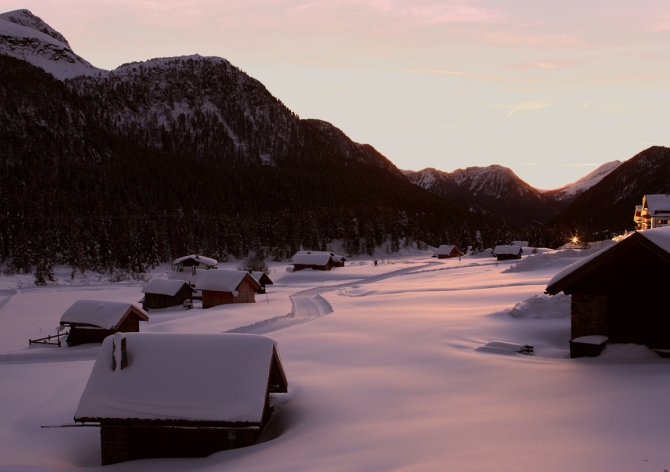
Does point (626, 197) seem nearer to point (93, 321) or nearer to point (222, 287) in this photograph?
point (222, 287)

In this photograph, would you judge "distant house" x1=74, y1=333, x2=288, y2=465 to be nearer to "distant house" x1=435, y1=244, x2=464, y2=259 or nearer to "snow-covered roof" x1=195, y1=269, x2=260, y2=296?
"snow-covered roof" x1=195, y1=269, x2=260, y2=296

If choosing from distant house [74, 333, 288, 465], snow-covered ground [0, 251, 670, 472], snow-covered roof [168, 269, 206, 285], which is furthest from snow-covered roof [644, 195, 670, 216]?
distant house [74, 333, 288, 465]

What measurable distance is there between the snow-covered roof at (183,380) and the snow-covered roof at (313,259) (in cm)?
6297

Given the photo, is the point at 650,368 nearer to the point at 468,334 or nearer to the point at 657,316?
the point at 657,316

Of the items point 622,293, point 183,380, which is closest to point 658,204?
point 622,293

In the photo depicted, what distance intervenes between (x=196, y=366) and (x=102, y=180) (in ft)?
440

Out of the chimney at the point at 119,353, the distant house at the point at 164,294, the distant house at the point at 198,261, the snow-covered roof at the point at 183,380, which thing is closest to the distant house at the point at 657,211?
the distant house at the point at 164,294

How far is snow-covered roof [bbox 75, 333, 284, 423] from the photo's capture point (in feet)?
39.5

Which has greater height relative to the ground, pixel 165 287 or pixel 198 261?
pixel 198 261

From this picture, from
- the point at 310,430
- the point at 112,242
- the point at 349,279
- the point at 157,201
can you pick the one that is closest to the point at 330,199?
the point at 157,201

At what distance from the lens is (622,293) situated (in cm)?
1518

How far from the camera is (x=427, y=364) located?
1764 cm

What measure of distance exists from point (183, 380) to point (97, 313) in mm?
21929

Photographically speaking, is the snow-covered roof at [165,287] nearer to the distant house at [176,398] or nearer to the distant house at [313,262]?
the distant house at [313,262]
